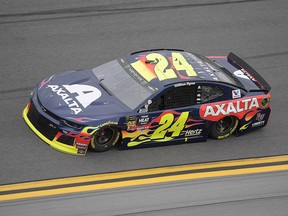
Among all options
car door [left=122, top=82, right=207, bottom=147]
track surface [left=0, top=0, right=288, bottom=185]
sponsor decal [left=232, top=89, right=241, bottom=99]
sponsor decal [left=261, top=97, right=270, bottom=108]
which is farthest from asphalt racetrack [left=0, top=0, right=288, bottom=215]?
sponsor decal [left=232, top=89, right=241, bottom=99]

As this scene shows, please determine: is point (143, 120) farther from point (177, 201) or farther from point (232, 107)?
point (232, 107)

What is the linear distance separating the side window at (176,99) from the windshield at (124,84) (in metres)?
0.21

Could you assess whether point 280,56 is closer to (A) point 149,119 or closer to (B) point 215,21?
(B) point 215,21

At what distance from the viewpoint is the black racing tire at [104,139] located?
9.70 m

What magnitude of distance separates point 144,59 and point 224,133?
6.69 ft

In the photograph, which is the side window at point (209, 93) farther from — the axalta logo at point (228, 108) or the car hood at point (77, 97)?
the car hood at point (77, 97)

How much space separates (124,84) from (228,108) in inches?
76.7

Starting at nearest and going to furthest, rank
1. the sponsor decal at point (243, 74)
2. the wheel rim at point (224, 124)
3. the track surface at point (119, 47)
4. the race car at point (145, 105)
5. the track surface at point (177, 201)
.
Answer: the track surface at point (177, 201), the race car at point (145, 105), the track surface at point (119, 47), the wheel rim at point (224, 124), the sponsor decal at point (243, 74)

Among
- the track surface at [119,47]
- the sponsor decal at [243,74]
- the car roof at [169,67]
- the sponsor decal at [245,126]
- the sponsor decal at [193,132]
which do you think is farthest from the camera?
the sponsor decal at [243,74]

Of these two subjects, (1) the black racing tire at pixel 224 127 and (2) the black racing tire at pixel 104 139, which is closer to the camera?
(2) the black racing tire at pixel 104 139

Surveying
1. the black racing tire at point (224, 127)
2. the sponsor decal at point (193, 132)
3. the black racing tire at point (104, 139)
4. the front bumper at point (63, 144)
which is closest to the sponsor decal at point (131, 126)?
the black racing tire at point (104, 139)

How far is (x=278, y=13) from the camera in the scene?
1614cm

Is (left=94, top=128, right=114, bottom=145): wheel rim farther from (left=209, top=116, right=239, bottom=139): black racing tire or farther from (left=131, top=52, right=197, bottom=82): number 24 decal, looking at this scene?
(left=209, top=116, right=239, bottom=139): black racing tire

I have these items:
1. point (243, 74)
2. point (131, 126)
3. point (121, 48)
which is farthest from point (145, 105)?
point (121, 48)
